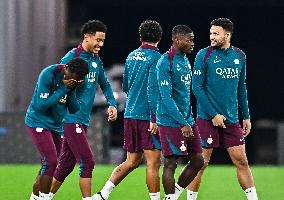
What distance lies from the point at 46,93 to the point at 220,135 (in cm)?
192

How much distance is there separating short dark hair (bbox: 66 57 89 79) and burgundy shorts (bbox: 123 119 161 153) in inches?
47.7

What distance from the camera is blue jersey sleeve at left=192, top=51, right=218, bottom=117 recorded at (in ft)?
30.2

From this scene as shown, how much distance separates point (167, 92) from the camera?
29.0 ft

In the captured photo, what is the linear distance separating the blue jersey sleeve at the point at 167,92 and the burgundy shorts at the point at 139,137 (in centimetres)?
74

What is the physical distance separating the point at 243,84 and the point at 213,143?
696mm

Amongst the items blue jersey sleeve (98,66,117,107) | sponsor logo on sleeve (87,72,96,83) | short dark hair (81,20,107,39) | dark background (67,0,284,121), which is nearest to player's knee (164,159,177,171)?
blue jersey sleeve (98,66,117,107)

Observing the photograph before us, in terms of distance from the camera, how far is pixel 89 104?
930 cm

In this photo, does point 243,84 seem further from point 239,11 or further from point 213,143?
point 239,11

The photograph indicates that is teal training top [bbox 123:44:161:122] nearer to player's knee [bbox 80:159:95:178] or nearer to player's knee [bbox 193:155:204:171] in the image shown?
player's knee [bbox 193:155:204:171]

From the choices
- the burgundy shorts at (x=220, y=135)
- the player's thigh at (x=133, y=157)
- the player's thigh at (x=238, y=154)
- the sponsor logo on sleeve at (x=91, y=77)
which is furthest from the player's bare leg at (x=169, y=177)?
the sponsor logo on sleeve at (x=91, y=77)

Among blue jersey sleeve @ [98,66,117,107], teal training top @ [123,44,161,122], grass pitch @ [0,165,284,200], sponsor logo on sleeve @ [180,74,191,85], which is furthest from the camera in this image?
grass pitch @ [0,165,284,200]

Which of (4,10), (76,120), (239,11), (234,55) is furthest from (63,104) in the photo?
(239,11)

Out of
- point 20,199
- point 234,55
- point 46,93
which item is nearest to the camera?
point 46,93

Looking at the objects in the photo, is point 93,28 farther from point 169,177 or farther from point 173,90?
point 169,177
